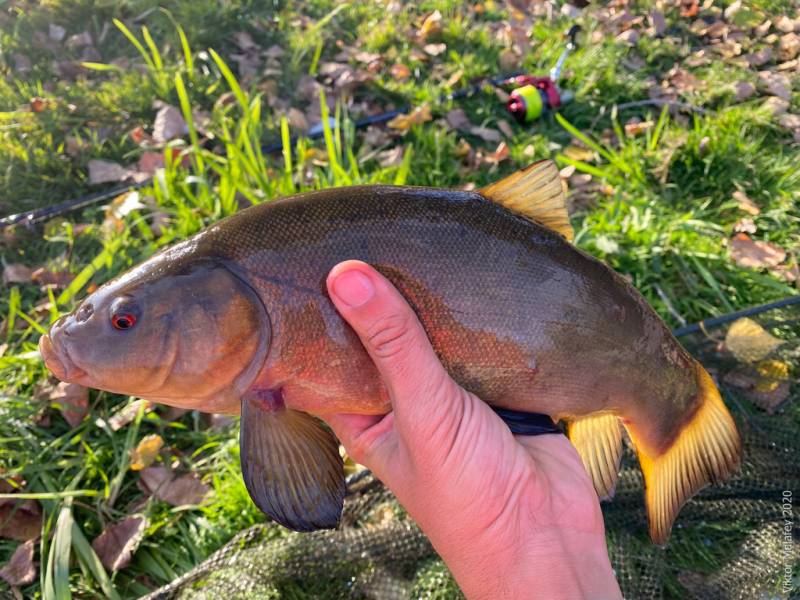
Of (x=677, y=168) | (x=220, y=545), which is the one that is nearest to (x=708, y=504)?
(x=220, y=545)

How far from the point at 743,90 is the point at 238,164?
362cm

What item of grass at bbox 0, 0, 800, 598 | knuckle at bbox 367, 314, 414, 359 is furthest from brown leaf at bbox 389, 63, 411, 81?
knuckle at bbox 367, 314, 414, 359

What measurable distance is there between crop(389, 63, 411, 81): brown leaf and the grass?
0.05 m

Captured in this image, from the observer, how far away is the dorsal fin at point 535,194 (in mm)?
1932

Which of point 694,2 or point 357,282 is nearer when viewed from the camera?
point 357,282

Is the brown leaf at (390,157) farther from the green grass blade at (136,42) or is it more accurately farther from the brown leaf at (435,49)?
the green grass blade at (136,42)

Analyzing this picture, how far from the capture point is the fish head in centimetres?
174

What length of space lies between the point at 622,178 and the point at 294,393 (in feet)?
9.34

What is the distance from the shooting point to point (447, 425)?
5.79 feet

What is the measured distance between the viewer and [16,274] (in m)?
3.38

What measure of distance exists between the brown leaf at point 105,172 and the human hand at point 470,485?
2746 mm

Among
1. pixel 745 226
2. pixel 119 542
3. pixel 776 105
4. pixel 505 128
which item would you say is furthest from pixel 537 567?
pixel 776 105

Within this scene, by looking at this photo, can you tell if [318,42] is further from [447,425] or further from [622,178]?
[447,425]

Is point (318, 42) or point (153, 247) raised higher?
point (318, 42)
